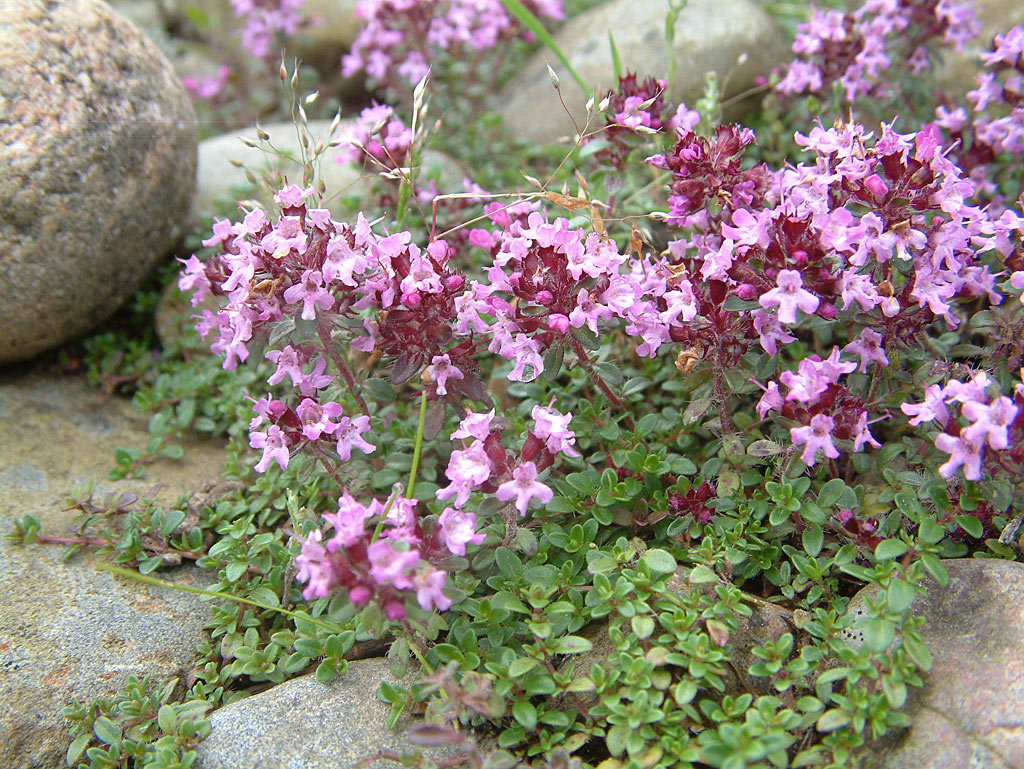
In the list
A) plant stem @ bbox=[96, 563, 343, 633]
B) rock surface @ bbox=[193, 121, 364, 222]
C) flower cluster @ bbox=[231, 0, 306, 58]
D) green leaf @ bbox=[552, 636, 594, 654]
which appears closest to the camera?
green leaf @ bbox=[552, 636, 594, 654]

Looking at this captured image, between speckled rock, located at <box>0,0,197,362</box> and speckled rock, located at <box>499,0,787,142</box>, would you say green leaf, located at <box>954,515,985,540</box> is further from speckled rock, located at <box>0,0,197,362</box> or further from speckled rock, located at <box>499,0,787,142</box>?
speckled rock, located at <box>0,0,197,362</box>

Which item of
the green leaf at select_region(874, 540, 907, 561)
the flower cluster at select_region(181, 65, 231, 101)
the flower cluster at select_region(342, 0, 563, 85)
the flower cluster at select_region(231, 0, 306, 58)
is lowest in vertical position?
the green leaf at select_region(874, 540, 907, 561)

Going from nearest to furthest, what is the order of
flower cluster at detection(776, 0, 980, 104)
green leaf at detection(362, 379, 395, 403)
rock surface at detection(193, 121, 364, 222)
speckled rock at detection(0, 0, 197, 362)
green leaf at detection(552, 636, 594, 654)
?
1. green leaf at detection(552, 636, 594, 654)
2. green leaf at detection(362, 379, 395, 403)
3. speckled rock at detection(0, 0, 197, 362)
4. flower cluster at detection(776, 0, 980, 104)
5. rock surface at detection(193, 121, 364, 222)

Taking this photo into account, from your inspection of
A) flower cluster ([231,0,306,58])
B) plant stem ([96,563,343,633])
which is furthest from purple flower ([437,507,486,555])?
flower cluster ([231,0,306,58])

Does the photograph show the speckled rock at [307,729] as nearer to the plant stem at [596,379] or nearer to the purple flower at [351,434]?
the purple flower at [351,434]

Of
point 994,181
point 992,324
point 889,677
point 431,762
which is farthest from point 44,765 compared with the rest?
point 994,181

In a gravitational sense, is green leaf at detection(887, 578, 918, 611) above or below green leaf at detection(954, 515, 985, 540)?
above

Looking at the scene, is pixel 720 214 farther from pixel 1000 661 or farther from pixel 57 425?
pixel 57 425
